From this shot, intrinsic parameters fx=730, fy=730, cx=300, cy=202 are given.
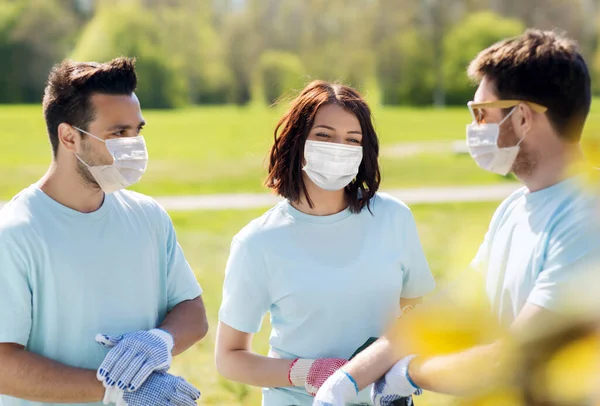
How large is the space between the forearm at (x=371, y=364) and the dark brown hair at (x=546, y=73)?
76 cm

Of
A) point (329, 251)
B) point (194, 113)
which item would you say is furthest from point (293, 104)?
point (194, 113)

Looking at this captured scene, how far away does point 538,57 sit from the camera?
1888 mm

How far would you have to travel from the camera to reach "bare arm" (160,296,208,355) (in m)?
2.69

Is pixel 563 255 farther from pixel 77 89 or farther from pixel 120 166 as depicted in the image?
pixel 77 89

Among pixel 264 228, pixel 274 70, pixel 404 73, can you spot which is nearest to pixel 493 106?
pixel 264 228

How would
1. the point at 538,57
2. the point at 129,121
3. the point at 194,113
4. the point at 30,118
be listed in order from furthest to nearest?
the point at 194,113, the point at 30,118, the point at 129,121, the point at 538,57

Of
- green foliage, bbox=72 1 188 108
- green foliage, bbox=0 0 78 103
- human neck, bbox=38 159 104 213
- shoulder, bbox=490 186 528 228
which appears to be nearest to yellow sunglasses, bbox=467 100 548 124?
shoulder, bbox=490 186 528 228

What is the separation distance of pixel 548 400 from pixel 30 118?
149 feet

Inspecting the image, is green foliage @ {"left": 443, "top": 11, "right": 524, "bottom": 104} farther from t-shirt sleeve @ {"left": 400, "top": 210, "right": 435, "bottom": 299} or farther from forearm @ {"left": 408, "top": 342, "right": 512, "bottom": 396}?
forearm @ {"left": 408, "top": 342, "right": 512, "bottom": 396}

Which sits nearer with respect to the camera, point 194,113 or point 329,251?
point 329,251

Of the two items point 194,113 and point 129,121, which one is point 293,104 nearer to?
point 129,121

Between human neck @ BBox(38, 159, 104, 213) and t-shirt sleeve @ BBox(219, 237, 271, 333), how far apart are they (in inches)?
23.2

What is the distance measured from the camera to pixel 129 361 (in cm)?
240

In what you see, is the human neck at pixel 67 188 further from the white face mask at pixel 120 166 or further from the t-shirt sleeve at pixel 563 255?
the t-shirt sleeve at pixel 563 255
